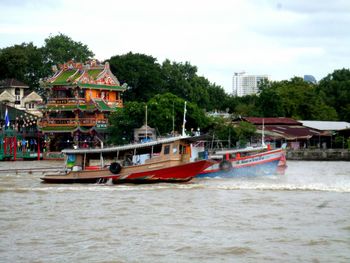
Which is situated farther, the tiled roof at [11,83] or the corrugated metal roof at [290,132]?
the tiled roof at [11,83]

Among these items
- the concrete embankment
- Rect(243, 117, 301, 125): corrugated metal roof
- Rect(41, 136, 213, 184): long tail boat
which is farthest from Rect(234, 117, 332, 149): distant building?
Rect(41, 136, 213, 184): long tail boat

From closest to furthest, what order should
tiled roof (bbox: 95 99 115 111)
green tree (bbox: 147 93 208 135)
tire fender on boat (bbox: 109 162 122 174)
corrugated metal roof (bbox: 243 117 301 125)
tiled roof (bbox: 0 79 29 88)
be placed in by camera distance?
1. tire fender on boat (bbox: 109 162 122 174)
2. green tree (bbox: 147 93 208 135)
3. tiled roof (bbox: 95 99 115 111)
4. corrugated metal roof (bbox: 243 117 301 125)
5. tiled roof (bbox: 0 79 29 88)

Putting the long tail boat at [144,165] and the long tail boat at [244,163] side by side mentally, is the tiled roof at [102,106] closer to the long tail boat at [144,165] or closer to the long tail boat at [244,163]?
the long tail boat at [244,163]

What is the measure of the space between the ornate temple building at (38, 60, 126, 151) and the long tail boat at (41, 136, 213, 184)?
92.5 ft

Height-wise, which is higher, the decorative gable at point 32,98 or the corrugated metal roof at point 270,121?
the decorative gable at point 32,98

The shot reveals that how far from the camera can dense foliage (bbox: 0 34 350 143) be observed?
264 ft

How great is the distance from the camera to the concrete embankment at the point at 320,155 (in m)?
65.8

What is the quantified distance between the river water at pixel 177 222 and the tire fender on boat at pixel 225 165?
4.22 metres

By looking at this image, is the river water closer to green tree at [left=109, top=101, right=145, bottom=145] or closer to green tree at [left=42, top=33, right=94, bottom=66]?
green tree at [left=109, top=101, right=145, bottom=145]

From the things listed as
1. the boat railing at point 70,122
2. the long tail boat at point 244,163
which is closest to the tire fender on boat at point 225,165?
the long tail boat at point 244,163

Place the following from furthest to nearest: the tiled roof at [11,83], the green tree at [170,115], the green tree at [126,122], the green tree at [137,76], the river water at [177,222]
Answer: the tiled roof at [11,83] → the green tree at [137,76] → the green tree at [126,122] → the green tree at [170,115] → the river water at [177,222]

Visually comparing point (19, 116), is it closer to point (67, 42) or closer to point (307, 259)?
point (67, 42)

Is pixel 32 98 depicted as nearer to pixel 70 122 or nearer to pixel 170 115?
pixel 70 122

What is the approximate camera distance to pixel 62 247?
66.7ft
